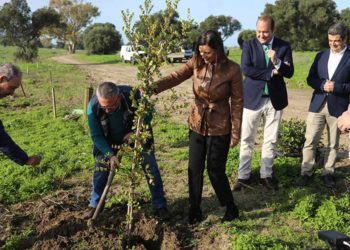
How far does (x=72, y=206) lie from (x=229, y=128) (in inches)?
88.8

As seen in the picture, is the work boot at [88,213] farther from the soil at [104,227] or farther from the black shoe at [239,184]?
the black shoe at [239,184]

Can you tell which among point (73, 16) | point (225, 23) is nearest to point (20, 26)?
point (73, 16)

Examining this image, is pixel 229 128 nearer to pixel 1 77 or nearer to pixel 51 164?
pixel 1 77

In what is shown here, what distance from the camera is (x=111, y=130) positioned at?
4.48m

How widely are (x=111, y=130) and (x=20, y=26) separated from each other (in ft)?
135

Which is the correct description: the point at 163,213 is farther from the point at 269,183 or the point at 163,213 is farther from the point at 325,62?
the point at 325,62

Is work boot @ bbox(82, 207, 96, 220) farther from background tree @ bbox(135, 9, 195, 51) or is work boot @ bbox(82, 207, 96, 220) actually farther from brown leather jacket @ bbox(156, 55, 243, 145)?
background tree @ bbox(135, 9, 195, 51)

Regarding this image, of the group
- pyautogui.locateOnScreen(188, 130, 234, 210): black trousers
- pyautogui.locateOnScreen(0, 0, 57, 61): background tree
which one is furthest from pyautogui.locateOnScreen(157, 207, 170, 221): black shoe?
pyautogui.locateOnScreen(0, 0, 57, 61): background tree

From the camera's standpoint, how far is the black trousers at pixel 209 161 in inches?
170

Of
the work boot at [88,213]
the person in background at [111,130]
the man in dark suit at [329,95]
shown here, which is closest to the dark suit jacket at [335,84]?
the man in dark suit at [329,95]

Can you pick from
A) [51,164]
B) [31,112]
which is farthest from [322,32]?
[51,164]

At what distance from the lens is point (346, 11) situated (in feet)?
161

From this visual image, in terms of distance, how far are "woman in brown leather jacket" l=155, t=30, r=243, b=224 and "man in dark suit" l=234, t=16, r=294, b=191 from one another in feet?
2.62

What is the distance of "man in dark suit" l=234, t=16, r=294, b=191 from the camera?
4949mm
